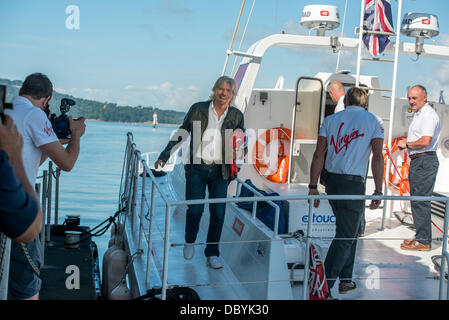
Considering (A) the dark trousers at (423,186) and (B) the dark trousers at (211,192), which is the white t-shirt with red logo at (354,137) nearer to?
(B) the dark trousers at (211,192)

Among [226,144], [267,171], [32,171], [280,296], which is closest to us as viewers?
[32,171]

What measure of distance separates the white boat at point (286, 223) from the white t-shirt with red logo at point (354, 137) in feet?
1.47

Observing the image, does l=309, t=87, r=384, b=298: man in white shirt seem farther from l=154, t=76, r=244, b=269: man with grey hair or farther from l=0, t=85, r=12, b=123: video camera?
l=0, t=85, r=12, b=123: video camera

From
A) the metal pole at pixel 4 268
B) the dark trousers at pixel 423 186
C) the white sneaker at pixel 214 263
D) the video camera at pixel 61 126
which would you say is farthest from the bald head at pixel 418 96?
the metal pole at pixel 4 268

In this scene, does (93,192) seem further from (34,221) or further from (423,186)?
(34,221)

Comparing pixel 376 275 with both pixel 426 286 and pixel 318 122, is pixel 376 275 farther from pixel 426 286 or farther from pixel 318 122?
pixel 318 122

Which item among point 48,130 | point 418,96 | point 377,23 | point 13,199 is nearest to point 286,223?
point 418,96

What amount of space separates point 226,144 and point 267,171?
261 cm

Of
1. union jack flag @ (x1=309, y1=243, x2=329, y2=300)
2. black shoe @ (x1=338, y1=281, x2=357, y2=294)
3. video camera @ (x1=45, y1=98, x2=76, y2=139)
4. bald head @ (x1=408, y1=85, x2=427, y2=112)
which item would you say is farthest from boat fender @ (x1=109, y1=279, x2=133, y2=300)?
bald head @ (x1=408, y1=85, x2=427, y2=112)

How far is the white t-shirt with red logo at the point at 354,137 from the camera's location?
144 inches

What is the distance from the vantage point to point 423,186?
4891 mm

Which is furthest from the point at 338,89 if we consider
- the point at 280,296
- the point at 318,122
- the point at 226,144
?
the point at 280,296

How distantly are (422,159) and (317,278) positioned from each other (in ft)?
7.43

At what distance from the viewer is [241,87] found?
599 cm
